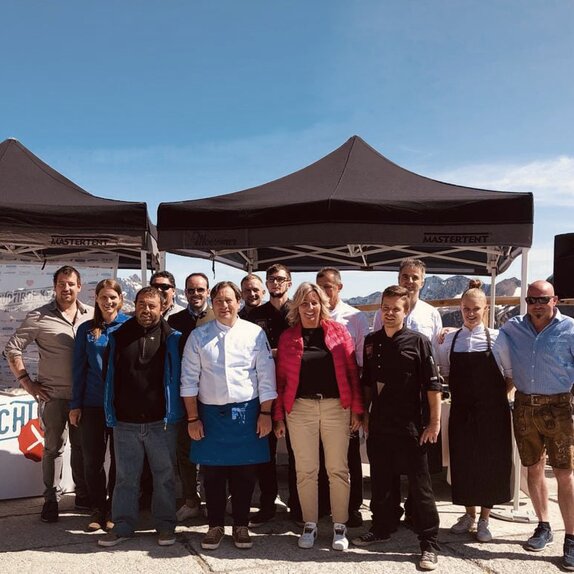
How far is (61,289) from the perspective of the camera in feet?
12.9

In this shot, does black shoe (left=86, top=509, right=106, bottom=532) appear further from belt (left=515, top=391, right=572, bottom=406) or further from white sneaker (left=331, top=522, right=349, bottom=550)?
belt (left=515, top=391, right=572, bottom=406)

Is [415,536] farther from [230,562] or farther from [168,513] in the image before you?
[168,513]

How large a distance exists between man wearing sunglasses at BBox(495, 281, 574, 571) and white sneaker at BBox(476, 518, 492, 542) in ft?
0.73

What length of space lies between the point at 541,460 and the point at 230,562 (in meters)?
1.94

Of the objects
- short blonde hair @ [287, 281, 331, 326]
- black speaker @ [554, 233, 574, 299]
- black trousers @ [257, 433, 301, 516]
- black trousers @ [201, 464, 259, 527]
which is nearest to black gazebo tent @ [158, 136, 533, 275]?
short blonde hair @ [287, 281, 331, 326]

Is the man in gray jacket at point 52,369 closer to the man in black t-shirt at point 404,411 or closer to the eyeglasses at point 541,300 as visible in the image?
the man in black t-shirt at point 404,411

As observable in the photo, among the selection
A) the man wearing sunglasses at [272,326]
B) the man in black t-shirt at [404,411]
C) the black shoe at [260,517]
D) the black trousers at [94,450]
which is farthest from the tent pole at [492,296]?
the black trousers at [94,450]

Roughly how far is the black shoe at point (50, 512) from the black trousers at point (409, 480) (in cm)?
215

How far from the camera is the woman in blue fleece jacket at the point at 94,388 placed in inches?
145

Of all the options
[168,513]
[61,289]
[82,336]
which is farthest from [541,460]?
[61,289]

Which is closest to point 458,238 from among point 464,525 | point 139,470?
point 464,525

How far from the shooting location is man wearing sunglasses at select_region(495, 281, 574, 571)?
3.32m

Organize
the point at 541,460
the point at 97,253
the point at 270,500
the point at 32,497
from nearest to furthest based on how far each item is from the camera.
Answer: the point at 541,460 < the point at 270,500 < the point at 32,497 < the point at 97,253

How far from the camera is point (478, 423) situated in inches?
139
